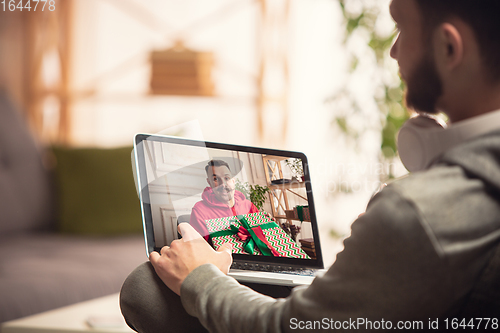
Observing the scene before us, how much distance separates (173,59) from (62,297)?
147 centimetres

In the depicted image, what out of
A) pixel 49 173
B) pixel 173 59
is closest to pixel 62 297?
pixel 49 173

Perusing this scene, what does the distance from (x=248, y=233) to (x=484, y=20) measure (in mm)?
418

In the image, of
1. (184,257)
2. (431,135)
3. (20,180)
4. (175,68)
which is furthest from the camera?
(175,68)

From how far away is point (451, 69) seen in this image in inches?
17.7

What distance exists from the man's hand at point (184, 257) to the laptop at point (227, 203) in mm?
15

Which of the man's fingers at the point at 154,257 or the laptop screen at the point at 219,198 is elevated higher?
the laptop screen at the point at 219,198

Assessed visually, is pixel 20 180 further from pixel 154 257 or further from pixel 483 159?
pixel 483 159

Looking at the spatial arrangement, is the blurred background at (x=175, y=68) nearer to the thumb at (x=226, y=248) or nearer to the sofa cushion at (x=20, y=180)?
the sofa cushion at (x=20, y=180)

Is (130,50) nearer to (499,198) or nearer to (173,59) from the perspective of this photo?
(173,59)

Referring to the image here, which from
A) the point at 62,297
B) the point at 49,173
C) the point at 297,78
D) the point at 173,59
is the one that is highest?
the point at 173,59

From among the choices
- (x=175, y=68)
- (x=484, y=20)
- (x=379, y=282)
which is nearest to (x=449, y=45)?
(x=484, y=20)

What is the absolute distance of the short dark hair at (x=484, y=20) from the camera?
0.43 metres

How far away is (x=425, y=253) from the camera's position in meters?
0.36

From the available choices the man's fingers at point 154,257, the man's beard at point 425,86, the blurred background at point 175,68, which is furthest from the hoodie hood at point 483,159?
the blurred background at point 175,68
